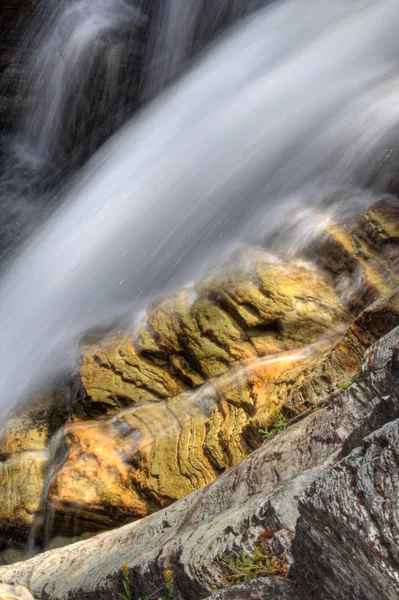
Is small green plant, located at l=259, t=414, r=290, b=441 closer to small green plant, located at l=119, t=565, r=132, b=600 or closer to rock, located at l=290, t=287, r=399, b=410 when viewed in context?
rock, located at l=290, t=287, r=399, b=410

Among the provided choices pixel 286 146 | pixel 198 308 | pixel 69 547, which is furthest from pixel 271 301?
pixel 286 146

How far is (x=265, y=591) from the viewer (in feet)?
9.20

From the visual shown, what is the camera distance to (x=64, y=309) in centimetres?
859

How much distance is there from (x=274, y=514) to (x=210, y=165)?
6964 mm

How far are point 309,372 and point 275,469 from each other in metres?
1.56

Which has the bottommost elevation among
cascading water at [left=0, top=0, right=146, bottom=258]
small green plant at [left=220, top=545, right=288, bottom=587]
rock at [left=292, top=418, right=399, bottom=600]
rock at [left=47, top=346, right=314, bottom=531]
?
rock at [left=47, top=346, right=314, bottom=531]

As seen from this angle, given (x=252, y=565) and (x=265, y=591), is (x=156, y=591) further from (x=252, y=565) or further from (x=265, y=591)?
(x=265, y=591)

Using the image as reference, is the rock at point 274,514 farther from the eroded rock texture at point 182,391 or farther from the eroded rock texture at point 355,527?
the eroded rock texture at point 182,391

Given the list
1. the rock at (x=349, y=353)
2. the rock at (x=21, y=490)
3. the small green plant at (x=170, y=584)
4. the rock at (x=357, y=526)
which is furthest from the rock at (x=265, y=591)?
the rock at (x=21, y=490)

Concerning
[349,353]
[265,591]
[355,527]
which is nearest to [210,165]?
[349,353]

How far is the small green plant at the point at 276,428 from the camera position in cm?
477

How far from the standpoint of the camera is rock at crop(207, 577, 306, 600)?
2738 millimetres

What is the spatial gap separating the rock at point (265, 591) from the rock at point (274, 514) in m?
0.01

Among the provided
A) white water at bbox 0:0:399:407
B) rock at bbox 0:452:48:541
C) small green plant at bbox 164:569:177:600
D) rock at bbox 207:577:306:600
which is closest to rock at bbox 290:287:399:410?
small green plant at bbox 164:569:177:600
